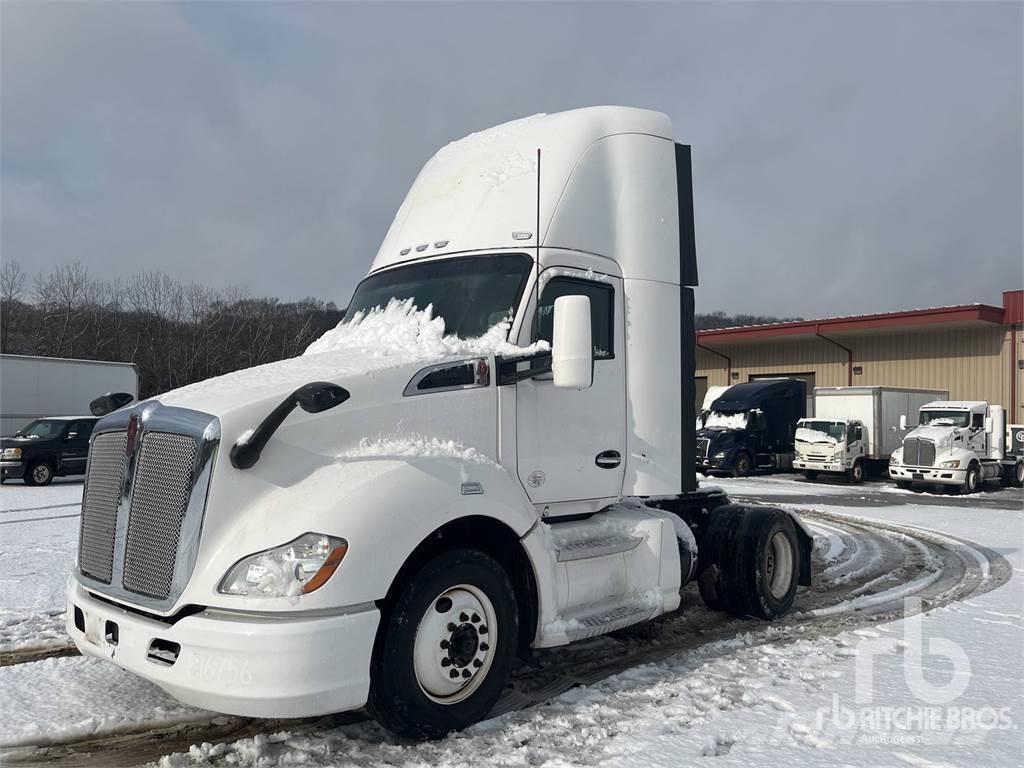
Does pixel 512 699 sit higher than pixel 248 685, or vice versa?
pixel 248 685

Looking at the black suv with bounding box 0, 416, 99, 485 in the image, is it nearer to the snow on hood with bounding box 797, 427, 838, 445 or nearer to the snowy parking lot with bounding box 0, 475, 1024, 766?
the snowy parking lot with bounding box 0, 475, 1024, 766

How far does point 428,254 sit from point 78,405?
2611 centimetres

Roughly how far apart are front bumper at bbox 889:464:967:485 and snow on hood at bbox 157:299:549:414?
71.2 ft

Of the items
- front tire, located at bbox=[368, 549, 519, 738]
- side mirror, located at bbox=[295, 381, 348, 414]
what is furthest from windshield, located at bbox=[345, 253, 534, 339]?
front tire, located at bbox=[368, 549, 519, 738]

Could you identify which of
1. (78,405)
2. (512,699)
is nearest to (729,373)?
(78,405)

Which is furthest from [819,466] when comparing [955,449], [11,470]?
[11,470]

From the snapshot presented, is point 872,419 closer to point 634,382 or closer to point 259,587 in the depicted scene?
point 634,382

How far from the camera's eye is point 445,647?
4520 millimetres

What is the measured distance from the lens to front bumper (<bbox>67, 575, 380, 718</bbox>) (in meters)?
3.83

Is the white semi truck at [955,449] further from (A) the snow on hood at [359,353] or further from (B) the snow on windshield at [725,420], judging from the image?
(A) the snow on hood at [359,353]

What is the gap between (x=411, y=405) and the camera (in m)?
4.83

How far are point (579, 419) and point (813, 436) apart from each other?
77.3 ft

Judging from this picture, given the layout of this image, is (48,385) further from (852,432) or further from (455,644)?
(455,644)


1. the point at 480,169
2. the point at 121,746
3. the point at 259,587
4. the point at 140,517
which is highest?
the point at 480,169
